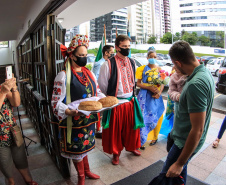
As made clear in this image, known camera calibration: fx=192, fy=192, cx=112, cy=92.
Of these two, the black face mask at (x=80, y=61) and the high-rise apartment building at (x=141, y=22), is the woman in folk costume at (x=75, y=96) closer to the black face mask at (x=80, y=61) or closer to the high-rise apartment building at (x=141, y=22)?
the black face mask at (x=80, y=61)

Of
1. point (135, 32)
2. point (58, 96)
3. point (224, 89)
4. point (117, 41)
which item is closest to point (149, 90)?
point (117, 41)

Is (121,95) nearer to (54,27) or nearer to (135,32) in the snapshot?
(54,27)

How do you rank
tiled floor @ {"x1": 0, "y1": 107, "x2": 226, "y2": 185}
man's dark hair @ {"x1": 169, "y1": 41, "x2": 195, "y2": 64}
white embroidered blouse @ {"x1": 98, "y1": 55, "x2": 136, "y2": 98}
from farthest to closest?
1. white embroidered blouse @ {"x1": 98, "y1": 55, "x2": 136, "y2": 98}
2. tiled floor @ {"x1": 0, "y1": 107, "x2": 226, "y2": 185}
3. man's dark hair @ {"x1": 169, "y1": 41, "x2": 195, "y2": 64}

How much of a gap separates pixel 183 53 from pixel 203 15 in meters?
32.1

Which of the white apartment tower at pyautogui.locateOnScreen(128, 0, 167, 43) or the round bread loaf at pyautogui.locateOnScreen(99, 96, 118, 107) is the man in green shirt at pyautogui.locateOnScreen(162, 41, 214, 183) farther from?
the white apartment tower at pyautogui.locateOnScreen(128, 0, 167, 43)

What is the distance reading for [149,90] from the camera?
11.0 ft

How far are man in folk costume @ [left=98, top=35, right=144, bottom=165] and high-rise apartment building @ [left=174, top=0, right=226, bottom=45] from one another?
20359mm

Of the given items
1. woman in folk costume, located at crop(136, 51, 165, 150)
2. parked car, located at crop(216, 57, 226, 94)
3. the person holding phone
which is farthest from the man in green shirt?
parked car, located at crop(216, 57, 226, 94)

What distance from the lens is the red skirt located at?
277 cm

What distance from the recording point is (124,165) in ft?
9.32

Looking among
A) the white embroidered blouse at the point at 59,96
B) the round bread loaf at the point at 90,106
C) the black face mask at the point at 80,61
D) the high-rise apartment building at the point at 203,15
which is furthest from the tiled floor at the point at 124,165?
the high-rise apartment building at the point at 203,15

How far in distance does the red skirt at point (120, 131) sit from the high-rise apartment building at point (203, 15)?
2064 centimetres

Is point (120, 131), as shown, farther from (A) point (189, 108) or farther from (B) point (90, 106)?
(A) point (189, 108)

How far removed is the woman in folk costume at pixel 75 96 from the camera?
2.04m
